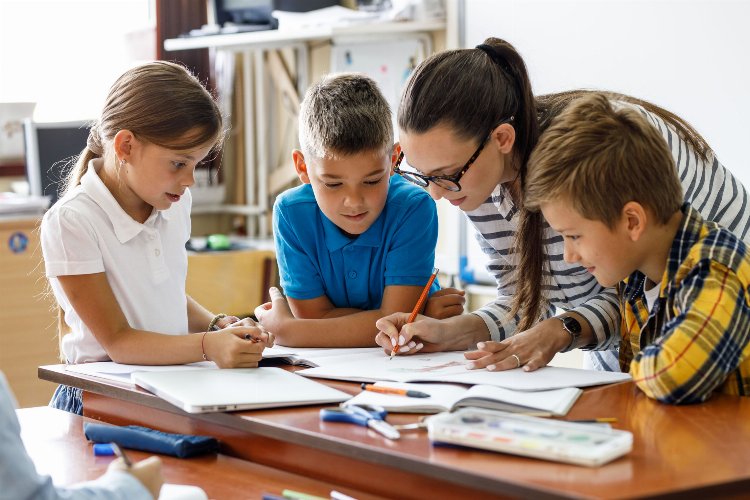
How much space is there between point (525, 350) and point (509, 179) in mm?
313

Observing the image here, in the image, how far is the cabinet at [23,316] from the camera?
3643 mm

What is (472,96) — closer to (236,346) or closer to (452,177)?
(452,177)

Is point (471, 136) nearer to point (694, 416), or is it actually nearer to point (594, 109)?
point (594, 109)

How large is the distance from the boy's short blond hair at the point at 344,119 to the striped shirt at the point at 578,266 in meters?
0.23

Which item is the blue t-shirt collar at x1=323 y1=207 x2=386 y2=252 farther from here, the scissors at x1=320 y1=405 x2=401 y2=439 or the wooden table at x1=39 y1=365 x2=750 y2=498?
the scissors at x1=320 y1=405 x2=401 y2=439

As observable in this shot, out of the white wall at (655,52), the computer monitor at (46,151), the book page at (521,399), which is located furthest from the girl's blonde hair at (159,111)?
the computer monitor at (46,151)

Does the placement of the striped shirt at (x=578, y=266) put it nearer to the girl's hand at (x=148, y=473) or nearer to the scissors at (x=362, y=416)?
the scissors at (x=362, y=416)

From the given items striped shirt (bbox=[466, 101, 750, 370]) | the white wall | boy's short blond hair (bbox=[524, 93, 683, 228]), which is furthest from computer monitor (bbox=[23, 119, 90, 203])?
boy's short blond hair (bbox=[524, 93, 683, 228])

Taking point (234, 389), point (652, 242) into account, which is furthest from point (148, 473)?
point (652, 242)

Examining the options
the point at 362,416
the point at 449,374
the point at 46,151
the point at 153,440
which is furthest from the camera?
the point at 46,151

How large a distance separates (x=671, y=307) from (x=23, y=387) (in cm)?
282

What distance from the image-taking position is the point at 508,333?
1.87 m

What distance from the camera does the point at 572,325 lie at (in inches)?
65.2

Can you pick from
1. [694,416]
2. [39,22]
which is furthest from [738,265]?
[39,22]
